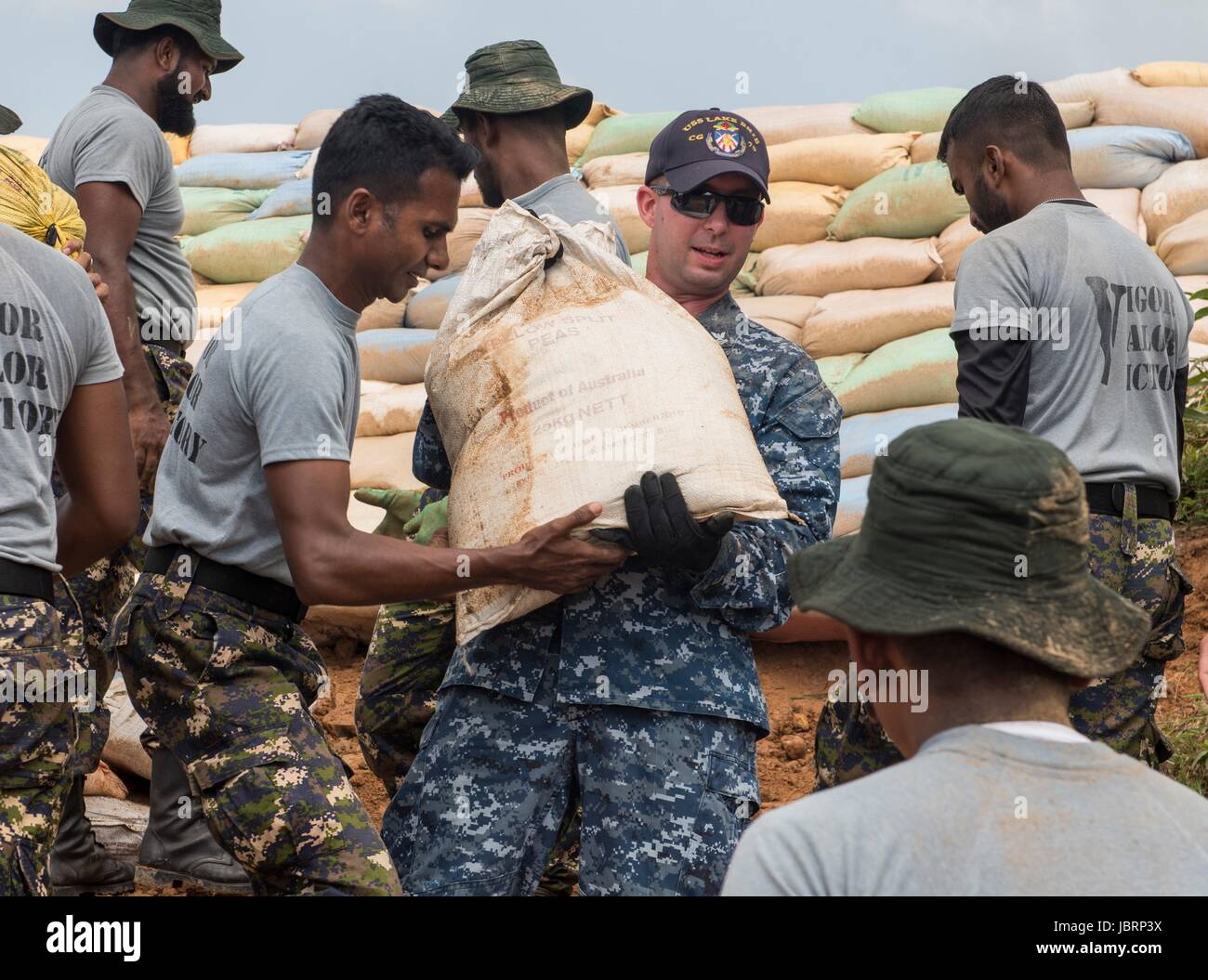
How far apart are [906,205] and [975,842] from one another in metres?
6.04

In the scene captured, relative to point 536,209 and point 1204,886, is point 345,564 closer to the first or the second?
point 536,209

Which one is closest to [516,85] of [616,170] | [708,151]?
[708,151]

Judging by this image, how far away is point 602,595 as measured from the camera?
7.85 feet

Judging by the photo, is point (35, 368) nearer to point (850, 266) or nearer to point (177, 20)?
point (177, 20)

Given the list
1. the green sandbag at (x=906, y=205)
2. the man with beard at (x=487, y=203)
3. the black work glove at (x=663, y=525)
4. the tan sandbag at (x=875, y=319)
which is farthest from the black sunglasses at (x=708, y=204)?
the green sandbag at (x=906, y=205)

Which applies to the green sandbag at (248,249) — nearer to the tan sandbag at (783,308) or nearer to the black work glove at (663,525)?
the tan sandbag at (783,308)

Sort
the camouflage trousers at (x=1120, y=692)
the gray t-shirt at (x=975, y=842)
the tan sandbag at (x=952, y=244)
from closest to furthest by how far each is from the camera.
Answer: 1. the gray t-shirt at (x=975, y=842)
2. the camouflage trousers at (x=1120, y=692)
3. the tan sandbag at (x=952, y=244)

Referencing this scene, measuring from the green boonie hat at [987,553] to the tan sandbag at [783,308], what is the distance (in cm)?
532

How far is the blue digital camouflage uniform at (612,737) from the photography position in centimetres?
229

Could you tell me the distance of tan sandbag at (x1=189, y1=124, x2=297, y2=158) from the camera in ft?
32.4

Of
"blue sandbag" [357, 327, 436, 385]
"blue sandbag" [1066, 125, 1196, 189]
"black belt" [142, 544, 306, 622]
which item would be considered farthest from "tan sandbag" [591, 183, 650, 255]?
"black belt" [142, 544, 306, 622]

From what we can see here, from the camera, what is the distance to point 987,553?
3.91ft

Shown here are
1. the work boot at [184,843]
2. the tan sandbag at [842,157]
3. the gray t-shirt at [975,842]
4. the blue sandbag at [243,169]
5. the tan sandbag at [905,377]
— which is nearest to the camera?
the gray t-shirt at [975,842]

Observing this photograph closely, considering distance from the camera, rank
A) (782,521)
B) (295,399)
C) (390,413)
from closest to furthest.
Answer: (295,399) → (782,521) → (390,413)
